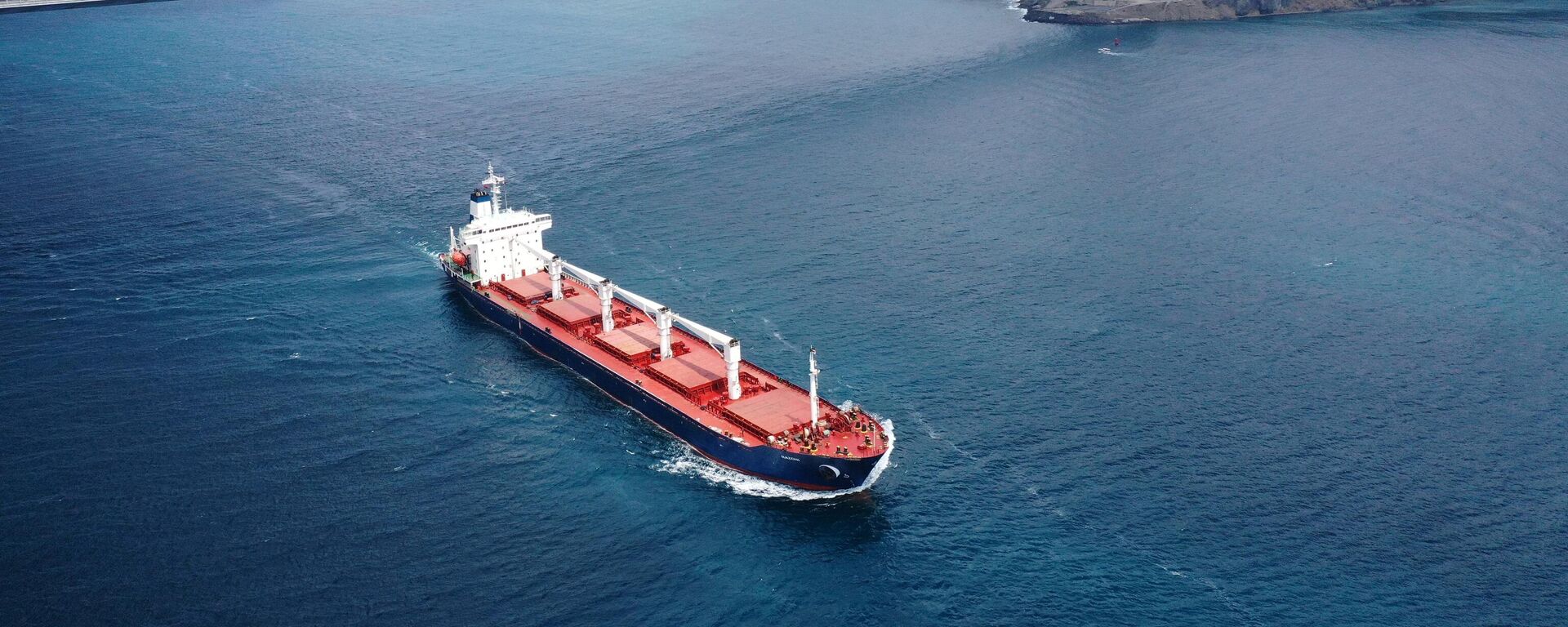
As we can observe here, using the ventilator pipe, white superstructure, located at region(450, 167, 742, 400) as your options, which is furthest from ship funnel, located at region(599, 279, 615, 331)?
the ventilator pipe

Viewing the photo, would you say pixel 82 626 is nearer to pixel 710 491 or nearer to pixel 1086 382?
pixel 710 491

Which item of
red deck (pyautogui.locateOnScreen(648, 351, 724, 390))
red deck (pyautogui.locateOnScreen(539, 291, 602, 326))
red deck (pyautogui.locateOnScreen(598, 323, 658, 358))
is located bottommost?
red deck (pyautogui.locateOnScreen(648, 351, 724, 390))

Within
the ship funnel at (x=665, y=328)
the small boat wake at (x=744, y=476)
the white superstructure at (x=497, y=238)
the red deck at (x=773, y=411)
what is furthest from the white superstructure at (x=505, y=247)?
the small boat wake at (x=744, y=476)

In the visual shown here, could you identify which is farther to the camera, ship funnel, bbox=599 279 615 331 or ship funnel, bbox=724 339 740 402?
ship funnel, bbox=599 279 615 331

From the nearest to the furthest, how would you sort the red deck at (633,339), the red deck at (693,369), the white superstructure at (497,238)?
the red deck at (693,369) → the red deck at (633,339) → the white superstructure at (497,238)

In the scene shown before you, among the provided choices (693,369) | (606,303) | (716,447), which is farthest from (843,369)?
(606,303)

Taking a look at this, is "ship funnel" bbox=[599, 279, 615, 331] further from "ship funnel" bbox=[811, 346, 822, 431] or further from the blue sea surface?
"ship funnel" bbox=[811, 346, 822, 431]

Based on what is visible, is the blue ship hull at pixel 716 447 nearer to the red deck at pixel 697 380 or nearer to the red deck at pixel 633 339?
the red deck at pixel 697 380
